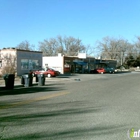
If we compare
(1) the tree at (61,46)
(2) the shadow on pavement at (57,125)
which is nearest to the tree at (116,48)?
(1) the tree at (61,46)

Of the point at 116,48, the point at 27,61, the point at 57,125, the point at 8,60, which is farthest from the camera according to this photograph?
the point at 116,48

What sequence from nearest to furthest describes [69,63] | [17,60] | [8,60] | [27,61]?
[17,60] < [8,60] < [27,61] < [69,63]

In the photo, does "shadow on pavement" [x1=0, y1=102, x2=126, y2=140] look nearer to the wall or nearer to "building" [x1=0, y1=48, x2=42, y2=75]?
"building" [x1=0, y1=48, x2=42, y2=75]

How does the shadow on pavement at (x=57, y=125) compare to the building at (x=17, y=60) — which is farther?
the building at (x=17, y=60)

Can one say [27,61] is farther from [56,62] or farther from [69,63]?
[69,63]

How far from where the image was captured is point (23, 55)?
42.2 m

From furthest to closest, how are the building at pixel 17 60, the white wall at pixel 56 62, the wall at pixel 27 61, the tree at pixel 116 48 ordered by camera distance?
the tree at pixel 116 48 → the white wall at pixel 56 62 → the wall at pixel 27 61 → the building at pixel 17 60

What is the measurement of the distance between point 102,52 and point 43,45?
85.8 ft

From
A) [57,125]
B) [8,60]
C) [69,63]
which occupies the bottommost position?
[57,125]

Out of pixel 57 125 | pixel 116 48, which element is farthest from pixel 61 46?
pixel 57 125

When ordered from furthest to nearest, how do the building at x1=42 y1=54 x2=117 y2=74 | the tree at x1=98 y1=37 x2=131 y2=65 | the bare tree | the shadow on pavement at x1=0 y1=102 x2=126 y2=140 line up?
the tree at x1=98 y1=37 x2=131 y2=65
the building at x1=42 y1=54 x2=117 y2=74
the bare tree
the shadow on pavement at x1=0 y1=102 x2=126 y2=140

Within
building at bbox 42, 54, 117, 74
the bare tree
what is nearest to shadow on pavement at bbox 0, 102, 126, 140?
the bare tree

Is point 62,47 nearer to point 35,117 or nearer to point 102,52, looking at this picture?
point 102,52

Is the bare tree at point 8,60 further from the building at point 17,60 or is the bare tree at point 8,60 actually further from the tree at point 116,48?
the tree at point 116,48
